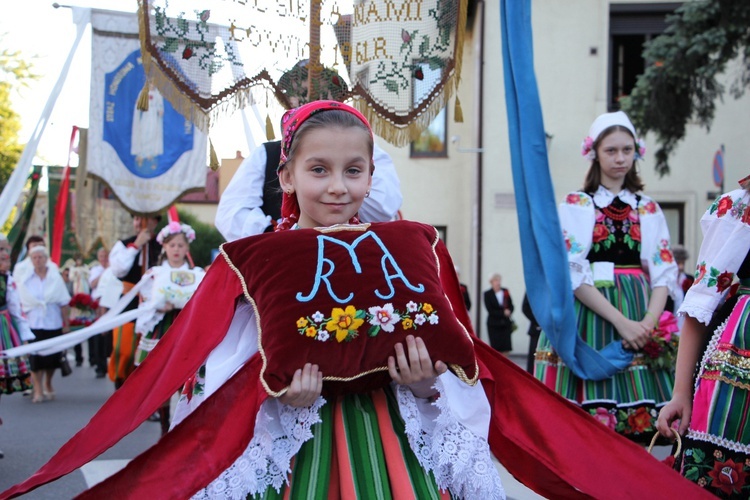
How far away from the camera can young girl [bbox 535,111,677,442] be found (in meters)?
4.62

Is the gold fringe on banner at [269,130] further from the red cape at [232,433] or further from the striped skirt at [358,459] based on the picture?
the striped skirt at [358,459]

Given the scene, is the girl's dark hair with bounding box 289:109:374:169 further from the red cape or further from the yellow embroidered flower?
the yellow embroidered flower

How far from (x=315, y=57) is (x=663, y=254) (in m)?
2.14

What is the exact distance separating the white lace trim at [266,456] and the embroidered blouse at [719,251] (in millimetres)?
1366

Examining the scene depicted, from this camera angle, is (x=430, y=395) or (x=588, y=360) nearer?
(x=430, y=395)

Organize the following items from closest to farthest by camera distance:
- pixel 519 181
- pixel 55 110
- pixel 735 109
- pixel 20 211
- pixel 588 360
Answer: pixel 519 181 → pixel 588 360 → pixel 55 110 → pixel 20 211 → pixel 735 109

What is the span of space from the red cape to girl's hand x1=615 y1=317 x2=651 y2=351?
203cm

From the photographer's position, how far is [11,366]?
778 cm

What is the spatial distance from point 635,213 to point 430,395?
275 centimetres

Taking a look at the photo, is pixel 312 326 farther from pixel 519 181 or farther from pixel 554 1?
pixel 554 1

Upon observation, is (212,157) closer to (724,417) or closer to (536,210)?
(536,210)

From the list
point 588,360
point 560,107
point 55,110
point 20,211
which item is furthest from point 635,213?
point 560,107

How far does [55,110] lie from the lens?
7027mm

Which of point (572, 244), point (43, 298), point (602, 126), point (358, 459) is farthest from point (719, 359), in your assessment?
point (43, 298)
